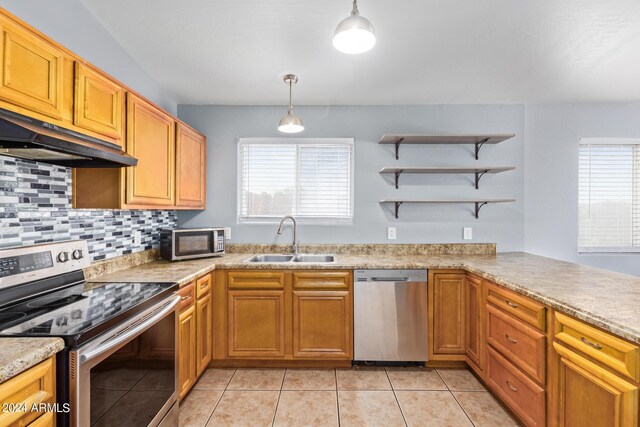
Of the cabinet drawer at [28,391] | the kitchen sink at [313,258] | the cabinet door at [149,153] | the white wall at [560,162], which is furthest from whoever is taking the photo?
the white wall at [560,162]

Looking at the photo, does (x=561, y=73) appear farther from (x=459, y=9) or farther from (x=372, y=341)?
(x=372, y=341)

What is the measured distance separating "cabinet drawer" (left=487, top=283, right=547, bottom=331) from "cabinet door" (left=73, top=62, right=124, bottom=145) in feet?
8.15

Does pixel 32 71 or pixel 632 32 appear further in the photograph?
pixel 632 32

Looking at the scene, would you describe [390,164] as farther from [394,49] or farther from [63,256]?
[63,256]

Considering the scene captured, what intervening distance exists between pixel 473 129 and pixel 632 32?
1.28 meters

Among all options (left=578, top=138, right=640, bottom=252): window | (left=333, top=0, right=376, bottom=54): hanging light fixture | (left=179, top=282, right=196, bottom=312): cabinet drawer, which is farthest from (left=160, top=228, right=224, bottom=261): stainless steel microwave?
(left=578, top=138, right=640, bottom=252): window

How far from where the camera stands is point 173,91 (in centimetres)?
275

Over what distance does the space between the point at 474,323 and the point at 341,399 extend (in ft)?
3.74

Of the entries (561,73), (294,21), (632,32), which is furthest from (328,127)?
(632,32)

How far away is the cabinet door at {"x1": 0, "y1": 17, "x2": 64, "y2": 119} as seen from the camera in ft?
3.67

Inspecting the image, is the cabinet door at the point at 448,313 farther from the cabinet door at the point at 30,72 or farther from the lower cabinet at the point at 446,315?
the cabinet door at the point at 30,72

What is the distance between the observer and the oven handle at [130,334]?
1079mm

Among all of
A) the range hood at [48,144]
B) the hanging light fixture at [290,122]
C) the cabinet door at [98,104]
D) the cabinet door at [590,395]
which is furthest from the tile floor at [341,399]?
the hanging light fixture at [290,122]

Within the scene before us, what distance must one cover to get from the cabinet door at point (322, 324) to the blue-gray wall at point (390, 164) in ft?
2.45
